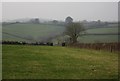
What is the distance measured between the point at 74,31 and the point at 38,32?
417 inches

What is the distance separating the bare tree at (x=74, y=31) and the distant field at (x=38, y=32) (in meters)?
1.35

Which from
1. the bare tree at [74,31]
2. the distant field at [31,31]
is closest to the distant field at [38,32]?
the distant field at [31,31]

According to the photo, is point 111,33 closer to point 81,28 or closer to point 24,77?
point 81,28

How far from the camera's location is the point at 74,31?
69812 mm

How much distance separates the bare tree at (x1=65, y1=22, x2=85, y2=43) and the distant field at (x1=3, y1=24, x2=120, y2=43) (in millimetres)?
1349

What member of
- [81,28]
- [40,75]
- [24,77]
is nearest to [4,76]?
[24,77]

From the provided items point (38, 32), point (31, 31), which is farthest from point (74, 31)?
point (31, 31)

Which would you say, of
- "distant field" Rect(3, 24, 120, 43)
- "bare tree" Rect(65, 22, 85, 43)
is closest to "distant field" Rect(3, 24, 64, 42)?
"distant field" Rect(3, 24, 120, 43)

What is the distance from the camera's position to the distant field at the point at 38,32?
59.7 metres

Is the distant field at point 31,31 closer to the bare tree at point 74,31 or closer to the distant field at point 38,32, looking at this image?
the distant field at point 38,32

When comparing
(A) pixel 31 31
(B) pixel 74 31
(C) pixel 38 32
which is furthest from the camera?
(B) pixel 74 31

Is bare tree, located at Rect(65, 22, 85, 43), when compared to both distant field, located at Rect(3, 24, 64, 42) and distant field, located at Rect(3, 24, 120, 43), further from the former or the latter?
Result: distant field, located at Rect(3, 24, 64, 42)

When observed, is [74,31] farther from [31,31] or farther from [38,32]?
[31,31]

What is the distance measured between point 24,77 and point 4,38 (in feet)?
161
